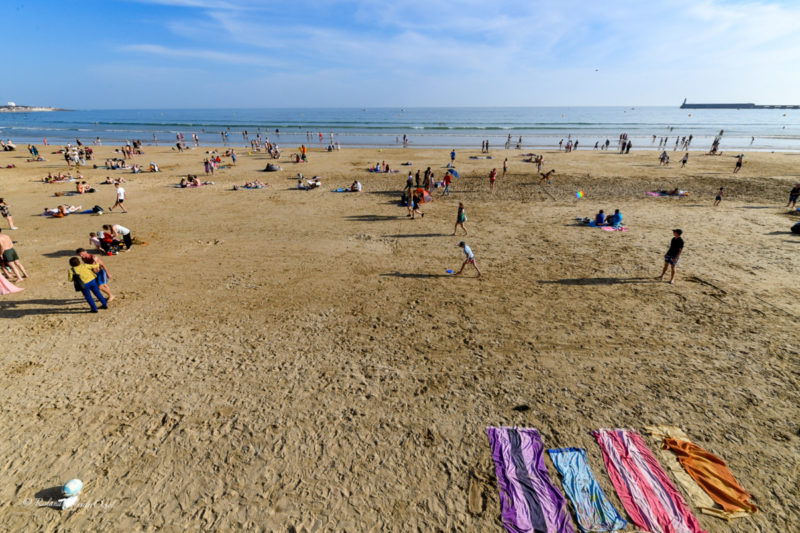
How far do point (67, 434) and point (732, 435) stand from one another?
1238cm

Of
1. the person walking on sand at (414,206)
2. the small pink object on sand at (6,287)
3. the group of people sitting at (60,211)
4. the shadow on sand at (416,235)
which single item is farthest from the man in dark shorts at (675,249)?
the group of people sitting at (60,211)

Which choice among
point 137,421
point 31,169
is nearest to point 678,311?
point 137,421

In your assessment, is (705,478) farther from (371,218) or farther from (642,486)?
(371,218)

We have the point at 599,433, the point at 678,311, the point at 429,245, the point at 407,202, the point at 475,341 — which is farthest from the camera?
the point at 407,202

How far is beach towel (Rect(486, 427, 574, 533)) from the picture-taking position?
500cm

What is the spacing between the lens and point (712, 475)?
219 inches

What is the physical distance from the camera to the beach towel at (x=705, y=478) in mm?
5148

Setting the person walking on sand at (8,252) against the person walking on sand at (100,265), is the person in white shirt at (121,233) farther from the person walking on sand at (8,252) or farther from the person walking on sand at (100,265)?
the person walking on sand at (100,265)

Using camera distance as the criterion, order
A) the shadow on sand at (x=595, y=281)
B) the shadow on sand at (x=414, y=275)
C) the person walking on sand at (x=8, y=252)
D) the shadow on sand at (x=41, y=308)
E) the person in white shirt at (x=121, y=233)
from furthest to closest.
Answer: the person in white shirt at (x=121, y=233), the shadow on sand at (x=414, y=275), the shadow on sand at (x=595, y=281), the person walking on sand at (x=8, y=252), the shadow on sand at (x=41, y=308)

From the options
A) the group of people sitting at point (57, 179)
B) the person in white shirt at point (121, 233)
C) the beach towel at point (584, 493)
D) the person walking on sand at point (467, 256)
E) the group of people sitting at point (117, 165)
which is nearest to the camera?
the beach towel at point (584, 493)

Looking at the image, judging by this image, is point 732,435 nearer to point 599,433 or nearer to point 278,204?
point 599,433

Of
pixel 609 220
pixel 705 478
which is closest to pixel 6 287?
pixel 705 478

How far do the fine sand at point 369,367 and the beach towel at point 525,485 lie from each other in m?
0.21

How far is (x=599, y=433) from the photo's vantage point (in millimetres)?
6320
